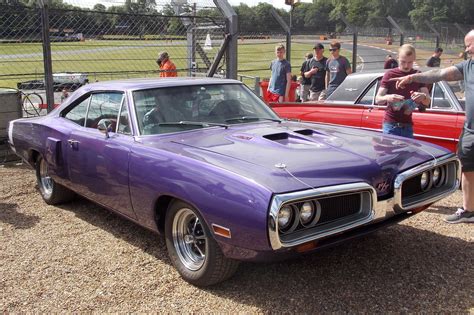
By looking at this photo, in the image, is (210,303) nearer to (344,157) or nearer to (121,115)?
(344,157)

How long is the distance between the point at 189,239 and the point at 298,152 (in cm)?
100

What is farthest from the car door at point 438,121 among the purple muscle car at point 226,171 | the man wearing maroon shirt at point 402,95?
the purple muscle car at point 226,171

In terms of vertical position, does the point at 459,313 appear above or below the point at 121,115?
below

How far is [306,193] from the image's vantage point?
9.00 feet

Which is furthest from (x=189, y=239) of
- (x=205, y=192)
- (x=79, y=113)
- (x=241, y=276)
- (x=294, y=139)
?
(x=79, y=113)

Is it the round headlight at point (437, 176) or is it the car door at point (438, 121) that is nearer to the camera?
the round headlight at point (437, 176)

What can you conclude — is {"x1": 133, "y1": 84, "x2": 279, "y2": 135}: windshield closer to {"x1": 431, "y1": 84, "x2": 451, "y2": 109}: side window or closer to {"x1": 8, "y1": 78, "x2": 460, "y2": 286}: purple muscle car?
Answer: {"x1": 8, "y1": 78, "x2": 460, "y2": 286}: purple muscle car

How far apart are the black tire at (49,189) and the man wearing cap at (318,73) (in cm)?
553

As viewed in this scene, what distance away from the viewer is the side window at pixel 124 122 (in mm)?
3977

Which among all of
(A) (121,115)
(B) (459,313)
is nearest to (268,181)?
(B) (459,313)

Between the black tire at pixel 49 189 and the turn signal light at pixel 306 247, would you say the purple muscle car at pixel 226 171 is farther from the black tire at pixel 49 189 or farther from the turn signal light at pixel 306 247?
the black tire at pixel 49 189

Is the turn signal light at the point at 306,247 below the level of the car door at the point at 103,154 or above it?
below

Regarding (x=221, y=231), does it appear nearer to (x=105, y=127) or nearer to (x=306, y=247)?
(x=306, y=247)

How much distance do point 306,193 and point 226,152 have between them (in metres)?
0.76
